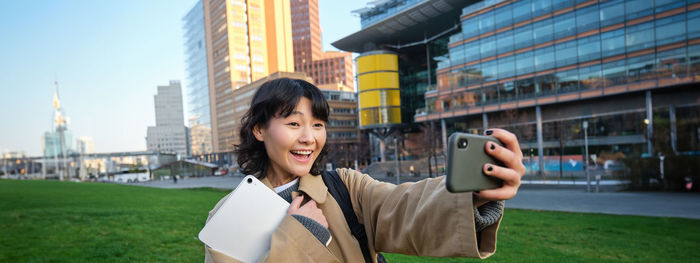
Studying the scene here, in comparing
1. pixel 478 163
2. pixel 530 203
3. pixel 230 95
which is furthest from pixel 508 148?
pixel 230 95

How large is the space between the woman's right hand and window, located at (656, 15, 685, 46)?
1686 inches

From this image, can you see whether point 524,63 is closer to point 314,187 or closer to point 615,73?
point 615,73

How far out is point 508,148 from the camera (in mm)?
1244

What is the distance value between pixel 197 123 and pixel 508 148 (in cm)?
Result: 12034

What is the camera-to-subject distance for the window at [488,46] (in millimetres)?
42594

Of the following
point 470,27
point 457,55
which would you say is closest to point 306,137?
point 470,27

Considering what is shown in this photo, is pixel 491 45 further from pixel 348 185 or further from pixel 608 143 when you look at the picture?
pixel 348 185

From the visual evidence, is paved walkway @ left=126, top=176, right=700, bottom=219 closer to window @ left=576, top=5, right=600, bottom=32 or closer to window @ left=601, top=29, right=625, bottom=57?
window @ left=601, top=29, right=625, bottom=57

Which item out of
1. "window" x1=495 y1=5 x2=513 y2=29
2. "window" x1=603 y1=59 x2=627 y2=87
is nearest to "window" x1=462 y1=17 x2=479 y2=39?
"window" x1=495 y1=5 x2=513 y2=29

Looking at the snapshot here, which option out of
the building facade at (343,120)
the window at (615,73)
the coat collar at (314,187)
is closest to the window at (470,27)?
the window at (615,73)

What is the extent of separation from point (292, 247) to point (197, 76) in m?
120

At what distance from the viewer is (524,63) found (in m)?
40.3

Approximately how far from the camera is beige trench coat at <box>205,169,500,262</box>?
59.2 inches

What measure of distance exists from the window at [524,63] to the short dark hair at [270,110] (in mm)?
42951
